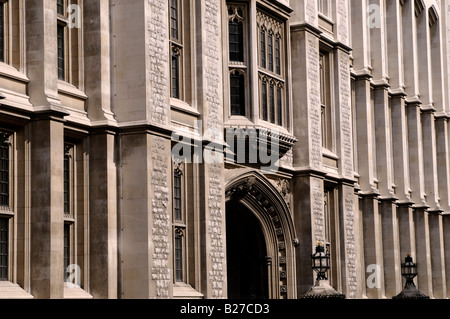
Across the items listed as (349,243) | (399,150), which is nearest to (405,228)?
(399,150)

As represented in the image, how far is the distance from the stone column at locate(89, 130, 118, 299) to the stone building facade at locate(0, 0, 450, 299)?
38 mm

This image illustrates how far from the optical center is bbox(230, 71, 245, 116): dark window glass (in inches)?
1187

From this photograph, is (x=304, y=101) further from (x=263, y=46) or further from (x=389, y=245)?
(x=389, y=245)

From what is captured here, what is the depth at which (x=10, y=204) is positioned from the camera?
2166 centimetres

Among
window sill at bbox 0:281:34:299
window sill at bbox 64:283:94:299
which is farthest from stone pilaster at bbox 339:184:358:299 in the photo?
window sill at bbox 0:281:34:299

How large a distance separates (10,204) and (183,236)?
249 inches

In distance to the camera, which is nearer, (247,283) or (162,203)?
(162,203)

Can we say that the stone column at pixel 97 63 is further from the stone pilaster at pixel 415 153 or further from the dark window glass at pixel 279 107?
the stone pilaster at pixel 415 153

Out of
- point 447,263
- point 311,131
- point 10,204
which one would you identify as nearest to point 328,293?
point 311,131

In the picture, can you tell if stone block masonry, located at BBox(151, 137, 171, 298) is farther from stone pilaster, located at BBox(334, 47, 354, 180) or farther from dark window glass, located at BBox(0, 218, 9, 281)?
stone pilaster, located at BBox(334, 47, 354, 180)

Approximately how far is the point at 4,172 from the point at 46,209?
3.90 feet

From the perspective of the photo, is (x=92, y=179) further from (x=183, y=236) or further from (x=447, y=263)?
(x=447, y=263)

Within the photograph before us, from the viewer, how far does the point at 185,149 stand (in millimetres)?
26766

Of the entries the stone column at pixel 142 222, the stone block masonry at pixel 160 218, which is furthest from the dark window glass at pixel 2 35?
the stone block masonry at pixel 160 218
